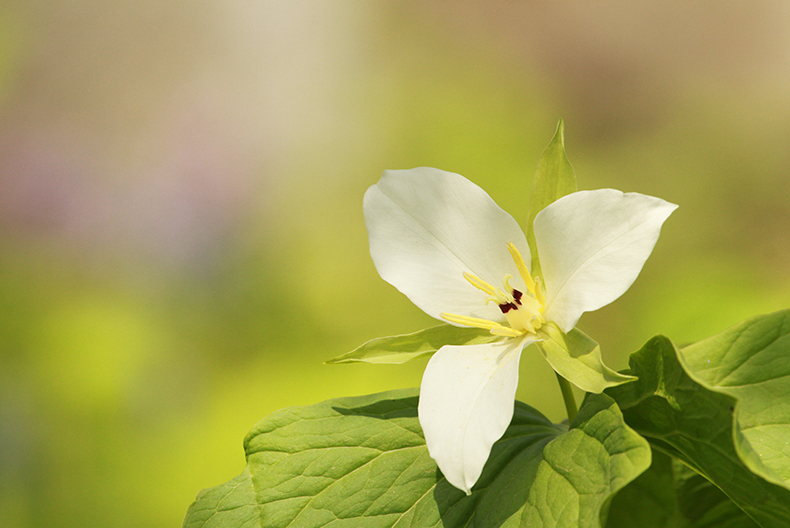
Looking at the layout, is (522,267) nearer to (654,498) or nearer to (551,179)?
(551,179)

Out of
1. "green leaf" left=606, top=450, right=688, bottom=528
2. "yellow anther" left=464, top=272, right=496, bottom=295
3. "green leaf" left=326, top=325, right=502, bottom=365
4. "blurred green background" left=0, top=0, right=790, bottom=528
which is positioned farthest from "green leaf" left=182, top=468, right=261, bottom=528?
"blurred green background" left=0, top=0, right=790, bottom=528

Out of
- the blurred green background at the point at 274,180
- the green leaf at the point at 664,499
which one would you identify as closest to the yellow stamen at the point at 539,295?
the green leaf at the point at 664,499

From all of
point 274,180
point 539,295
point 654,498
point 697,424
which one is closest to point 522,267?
point 539,295

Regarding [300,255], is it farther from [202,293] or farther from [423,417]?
[423,417]

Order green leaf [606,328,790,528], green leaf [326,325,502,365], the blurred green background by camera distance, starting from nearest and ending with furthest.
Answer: green leaf [606,328,790,528] → green leaf [326,325,502,365] → the blurred green background

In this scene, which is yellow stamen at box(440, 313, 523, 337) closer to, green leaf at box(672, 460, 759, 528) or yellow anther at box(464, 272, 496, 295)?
yellow anther at box(464, 272, 496, 295)
